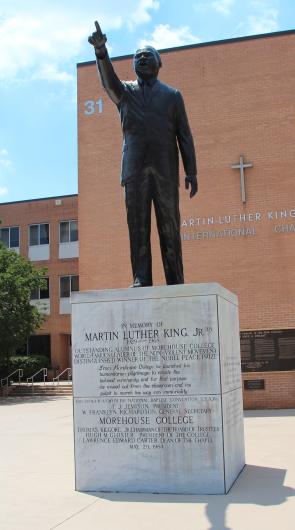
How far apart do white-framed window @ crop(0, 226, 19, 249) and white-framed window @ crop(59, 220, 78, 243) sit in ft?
9.65

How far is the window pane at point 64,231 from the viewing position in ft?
125

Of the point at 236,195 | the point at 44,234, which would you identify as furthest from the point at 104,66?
the point at 44,234

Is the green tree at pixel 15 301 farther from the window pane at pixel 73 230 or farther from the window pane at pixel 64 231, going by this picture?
the window pane at pixel 64 231

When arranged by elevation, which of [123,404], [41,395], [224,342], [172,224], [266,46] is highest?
[266,46]

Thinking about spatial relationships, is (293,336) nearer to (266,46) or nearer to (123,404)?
(266,46)

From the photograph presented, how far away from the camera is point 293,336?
1650cm

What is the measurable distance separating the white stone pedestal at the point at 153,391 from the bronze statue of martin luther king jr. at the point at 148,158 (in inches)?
26.1

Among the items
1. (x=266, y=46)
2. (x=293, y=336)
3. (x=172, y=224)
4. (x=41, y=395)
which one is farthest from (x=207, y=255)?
(x=41, y=395)

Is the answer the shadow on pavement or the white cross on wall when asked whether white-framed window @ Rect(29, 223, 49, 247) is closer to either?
the white cross on wall

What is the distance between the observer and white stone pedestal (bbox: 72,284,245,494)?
622 cm

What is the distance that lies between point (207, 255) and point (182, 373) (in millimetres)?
11129

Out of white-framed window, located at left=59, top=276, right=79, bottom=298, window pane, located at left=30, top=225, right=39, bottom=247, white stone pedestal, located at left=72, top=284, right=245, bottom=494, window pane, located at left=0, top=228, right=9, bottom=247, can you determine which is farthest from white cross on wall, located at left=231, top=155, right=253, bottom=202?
window pane, located at left=0, top=228, right=9, bottom=247

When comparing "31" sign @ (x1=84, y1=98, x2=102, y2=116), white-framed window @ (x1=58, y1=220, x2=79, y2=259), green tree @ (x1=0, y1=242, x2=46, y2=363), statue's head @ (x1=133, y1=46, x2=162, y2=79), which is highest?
"31" sign @ (x1=84, y1=98, x2=102, y2=116)

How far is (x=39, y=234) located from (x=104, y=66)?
32221 millimetres
